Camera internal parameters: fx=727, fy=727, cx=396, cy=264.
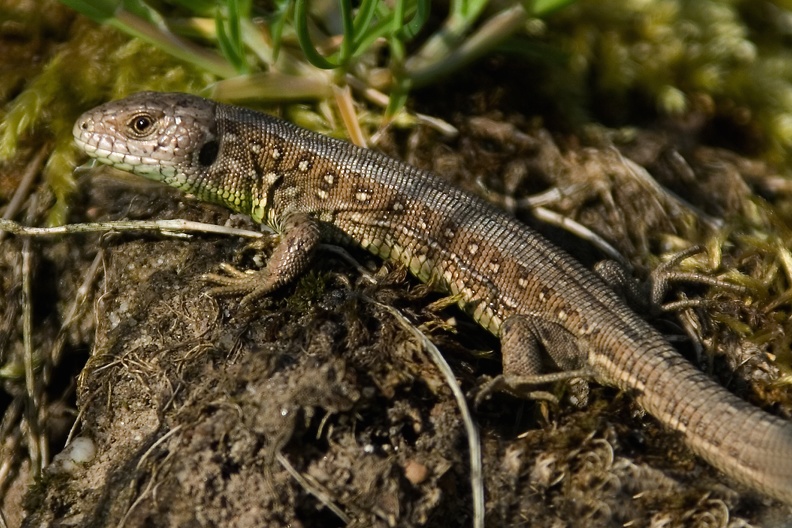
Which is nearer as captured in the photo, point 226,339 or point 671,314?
point 226,339

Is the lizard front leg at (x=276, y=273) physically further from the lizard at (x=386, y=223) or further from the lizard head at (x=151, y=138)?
the lizard head at (x=151, y=138)

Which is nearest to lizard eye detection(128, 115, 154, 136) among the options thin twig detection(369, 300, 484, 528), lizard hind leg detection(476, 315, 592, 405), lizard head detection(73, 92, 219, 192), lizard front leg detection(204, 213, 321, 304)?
lizard head detection(73, 92, 219, 192)

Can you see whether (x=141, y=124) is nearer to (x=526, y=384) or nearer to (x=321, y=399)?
(x=321, y=399)

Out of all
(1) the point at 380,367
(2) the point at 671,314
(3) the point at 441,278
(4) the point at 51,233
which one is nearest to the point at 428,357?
(1) the point at 380,367

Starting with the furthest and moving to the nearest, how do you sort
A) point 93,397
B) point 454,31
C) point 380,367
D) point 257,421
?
point 454,31, point 93,397, point 380,367, point 257,421

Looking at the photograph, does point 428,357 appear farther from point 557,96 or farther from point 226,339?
point 557,96

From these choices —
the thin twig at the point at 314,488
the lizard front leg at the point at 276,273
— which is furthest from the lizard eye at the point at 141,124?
the thin twig at the point at 314,488

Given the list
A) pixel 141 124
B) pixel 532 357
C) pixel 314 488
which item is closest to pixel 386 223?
pixel 532 357
